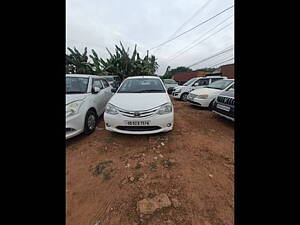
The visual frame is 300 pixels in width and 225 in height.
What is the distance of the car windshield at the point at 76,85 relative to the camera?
357 cm

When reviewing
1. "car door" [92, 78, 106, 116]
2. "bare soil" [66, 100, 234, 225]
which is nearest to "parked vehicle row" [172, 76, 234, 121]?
"bare soil" [66, 100, 234, 225]

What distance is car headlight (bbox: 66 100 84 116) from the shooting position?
9.49 feet

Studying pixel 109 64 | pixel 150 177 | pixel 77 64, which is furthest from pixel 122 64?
pixel 150 177

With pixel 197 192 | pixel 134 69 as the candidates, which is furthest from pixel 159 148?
pixel 134 69

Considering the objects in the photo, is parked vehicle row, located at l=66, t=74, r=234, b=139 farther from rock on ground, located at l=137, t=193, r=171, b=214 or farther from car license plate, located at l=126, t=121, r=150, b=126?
rock on ground, located at l=137, t=193, r=171, b=214

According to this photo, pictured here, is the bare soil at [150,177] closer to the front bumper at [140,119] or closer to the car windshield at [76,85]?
the front bumper at [140,119]

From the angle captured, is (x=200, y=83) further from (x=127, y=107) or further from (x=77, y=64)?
(x=77, y=64)

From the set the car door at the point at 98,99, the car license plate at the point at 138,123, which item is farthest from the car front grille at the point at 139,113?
the car door at the point at 98,99

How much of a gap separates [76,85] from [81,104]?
865 millimetres
